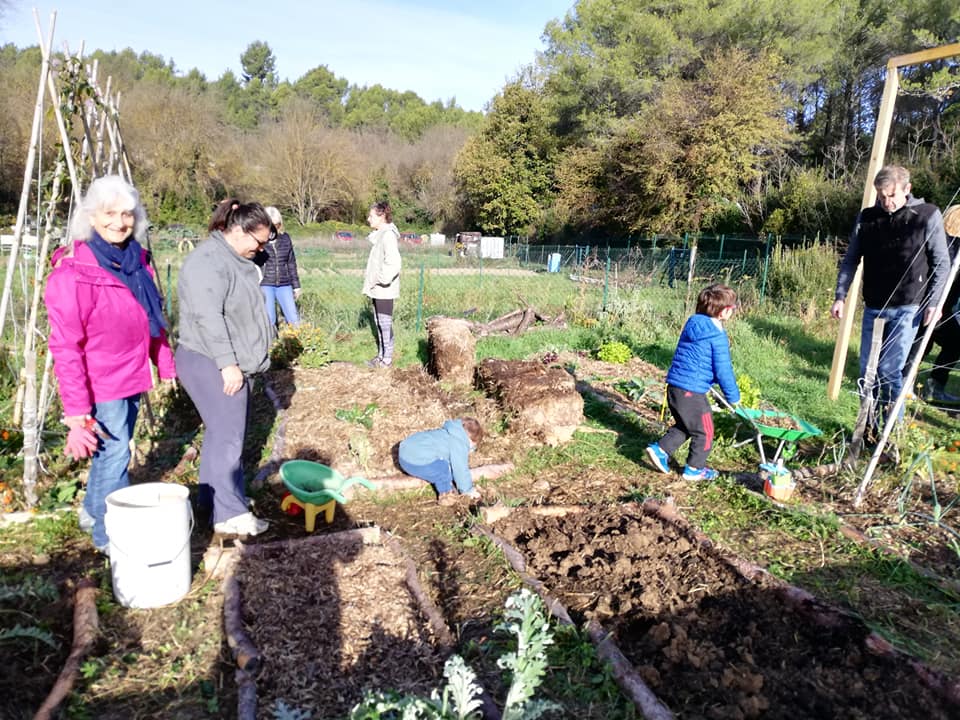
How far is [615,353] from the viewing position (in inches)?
298

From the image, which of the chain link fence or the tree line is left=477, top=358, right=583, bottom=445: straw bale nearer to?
the chain link fence

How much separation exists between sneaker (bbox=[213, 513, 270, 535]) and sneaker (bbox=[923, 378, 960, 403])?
20.3 ft

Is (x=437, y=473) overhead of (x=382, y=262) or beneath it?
beneath

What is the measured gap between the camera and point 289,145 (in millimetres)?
35594

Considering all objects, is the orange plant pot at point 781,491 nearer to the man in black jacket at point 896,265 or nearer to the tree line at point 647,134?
the man in black jacket at point 896,265

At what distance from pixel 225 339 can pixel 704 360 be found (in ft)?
9.88

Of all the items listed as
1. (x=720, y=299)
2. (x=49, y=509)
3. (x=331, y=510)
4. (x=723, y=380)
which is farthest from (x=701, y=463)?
(x=49, y=509)

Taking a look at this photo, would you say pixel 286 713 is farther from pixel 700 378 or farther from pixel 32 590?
pixel 700 378

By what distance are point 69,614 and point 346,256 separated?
64.9ft

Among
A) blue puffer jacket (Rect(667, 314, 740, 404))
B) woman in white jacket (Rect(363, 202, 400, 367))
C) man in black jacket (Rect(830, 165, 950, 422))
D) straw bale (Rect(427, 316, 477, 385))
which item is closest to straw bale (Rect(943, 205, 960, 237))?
man in black jacket (Rect(830, 165, 950, 422))

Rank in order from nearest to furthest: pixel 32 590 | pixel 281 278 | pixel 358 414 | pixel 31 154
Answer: pixel 32 590 < pixel 31 154 < pixel 358 414 < pixel 281 278

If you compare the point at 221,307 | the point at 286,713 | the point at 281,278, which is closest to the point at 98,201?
the point at 221,307

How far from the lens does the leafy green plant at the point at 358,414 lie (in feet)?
16.5

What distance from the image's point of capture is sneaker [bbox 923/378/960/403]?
19.6ft
